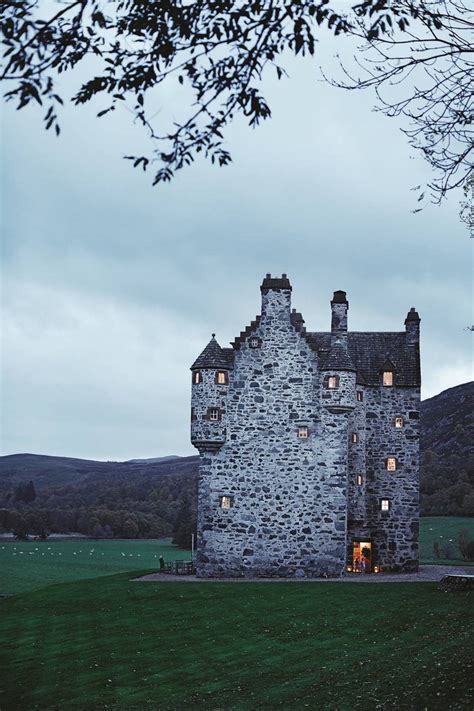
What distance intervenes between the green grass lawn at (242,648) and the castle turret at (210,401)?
7.04m

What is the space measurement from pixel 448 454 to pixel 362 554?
60762 millimetres

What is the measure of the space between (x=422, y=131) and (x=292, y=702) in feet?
39.1

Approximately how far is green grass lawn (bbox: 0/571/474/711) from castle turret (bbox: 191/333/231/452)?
7037 mm

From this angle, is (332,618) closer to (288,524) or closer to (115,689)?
(115,689)

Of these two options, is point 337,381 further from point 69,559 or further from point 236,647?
point 69,559

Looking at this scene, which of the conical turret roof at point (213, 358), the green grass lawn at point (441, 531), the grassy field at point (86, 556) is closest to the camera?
the conical turret roof at point (213, 358)

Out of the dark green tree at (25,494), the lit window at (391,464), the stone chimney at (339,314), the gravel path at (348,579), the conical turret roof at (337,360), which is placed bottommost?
the gravel path at (348,579)

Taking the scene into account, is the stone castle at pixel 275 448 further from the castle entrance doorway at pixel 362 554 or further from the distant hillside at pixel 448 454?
the distant hillside at pixel 448 454

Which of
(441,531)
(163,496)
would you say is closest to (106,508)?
(163,496)

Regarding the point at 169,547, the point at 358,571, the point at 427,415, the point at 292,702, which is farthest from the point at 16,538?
the point at 292,702

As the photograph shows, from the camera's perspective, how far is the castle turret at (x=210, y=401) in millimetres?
42688

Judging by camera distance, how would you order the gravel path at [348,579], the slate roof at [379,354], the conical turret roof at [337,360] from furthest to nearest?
1. the slate roof at [379,354]
2. the conical turret roof at [337,360]
3. the gravel path at [348,579]

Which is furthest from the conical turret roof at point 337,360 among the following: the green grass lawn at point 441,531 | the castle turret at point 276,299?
the green grass lawn at point 441,531

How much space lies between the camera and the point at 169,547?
10300 cm
